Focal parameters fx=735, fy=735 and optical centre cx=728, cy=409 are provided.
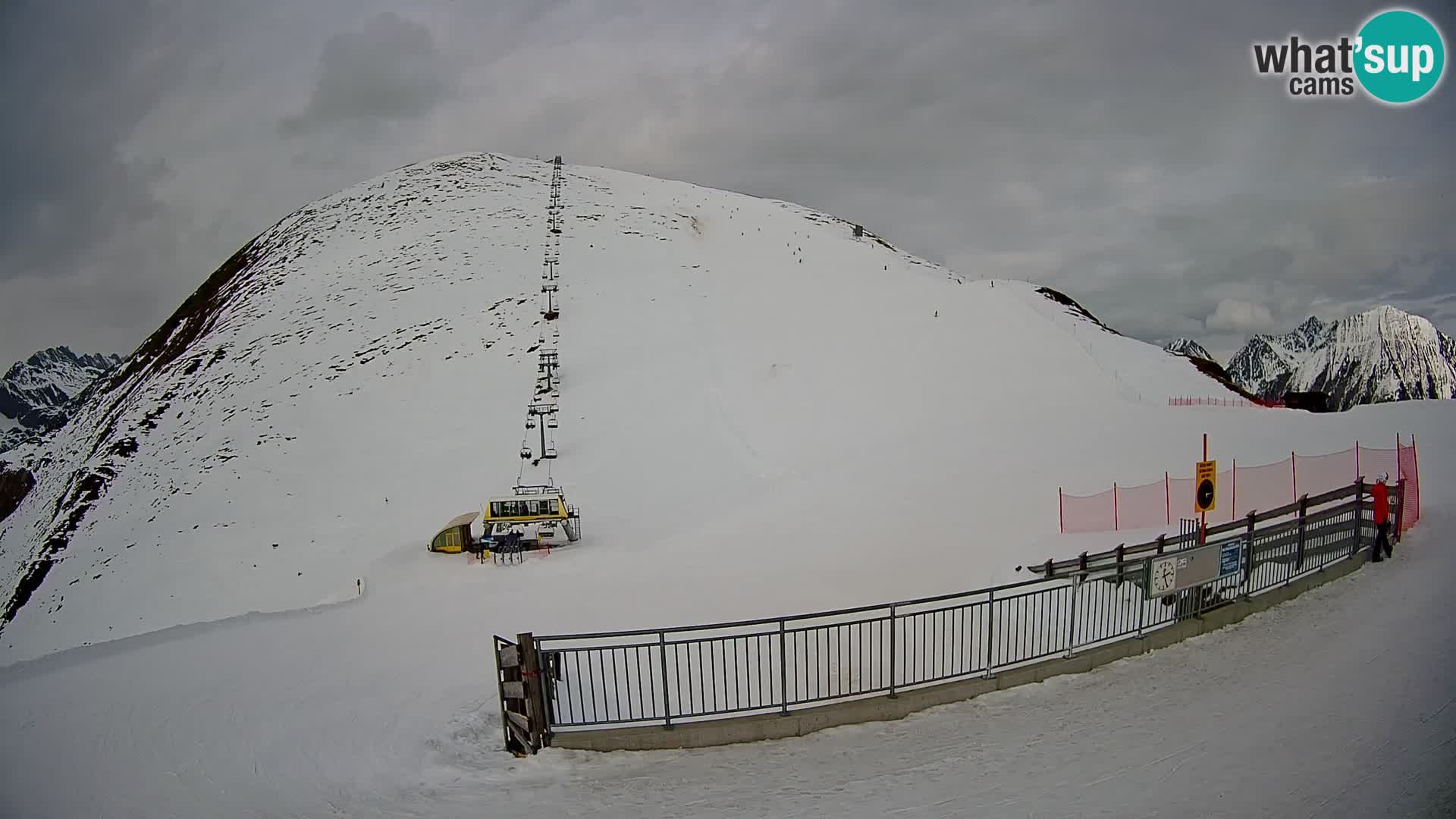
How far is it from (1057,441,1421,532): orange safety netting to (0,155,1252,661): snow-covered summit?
1183 millimetres

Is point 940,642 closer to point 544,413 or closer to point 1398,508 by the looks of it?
point 1398,508

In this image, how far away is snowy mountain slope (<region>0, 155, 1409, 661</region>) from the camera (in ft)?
64.8

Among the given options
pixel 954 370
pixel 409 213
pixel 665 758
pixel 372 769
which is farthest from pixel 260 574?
pixel 409 213

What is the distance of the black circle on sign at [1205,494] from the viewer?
11430 mm

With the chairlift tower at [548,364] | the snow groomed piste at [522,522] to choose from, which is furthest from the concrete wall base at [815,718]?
the chairlift tower at [548,364]

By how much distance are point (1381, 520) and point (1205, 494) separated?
4544 mm

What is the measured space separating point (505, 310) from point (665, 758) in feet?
117

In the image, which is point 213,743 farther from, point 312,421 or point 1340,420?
point 1340,420

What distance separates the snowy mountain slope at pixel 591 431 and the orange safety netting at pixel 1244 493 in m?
1.25

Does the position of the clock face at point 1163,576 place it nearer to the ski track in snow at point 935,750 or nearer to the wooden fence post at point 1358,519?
the ski track in snow at point 935,750

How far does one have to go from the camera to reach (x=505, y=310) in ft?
134

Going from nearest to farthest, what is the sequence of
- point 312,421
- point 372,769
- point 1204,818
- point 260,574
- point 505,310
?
point 1204,818, point 372,769, point 260,574, point 312,421, point 505,310

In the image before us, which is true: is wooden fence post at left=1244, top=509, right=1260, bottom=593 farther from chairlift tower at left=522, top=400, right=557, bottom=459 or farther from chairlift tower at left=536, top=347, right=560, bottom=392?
chairlift tower at left=536, top=347, right=560, bottom=392

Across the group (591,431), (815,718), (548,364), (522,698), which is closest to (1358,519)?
(815,718)
